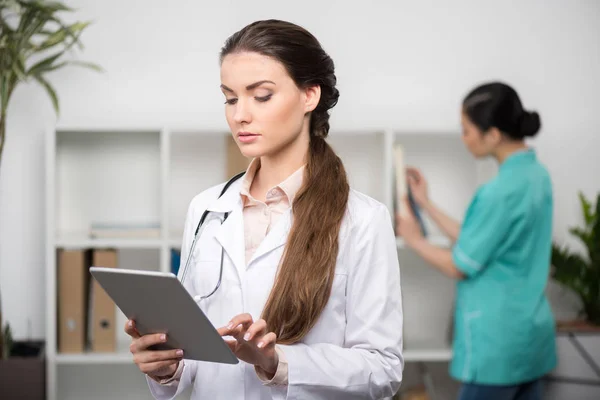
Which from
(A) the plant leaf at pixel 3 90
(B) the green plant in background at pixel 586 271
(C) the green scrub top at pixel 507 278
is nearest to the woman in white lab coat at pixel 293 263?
(C) the green scrub top at pixel 507 278

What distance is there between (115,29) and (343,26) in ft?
3.62

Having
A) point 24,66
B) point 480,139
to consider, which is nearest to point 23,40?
point 24,66

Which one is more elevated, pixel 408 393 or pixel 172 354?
pixel 172 354

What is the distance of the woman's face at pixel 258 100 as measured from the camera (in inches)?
55.9

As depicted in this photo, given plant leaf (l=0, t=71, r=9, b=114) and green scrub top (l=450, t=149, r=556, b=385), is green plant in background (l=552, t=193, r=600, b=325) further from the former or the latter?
plant leaf (l=0, t=71, r=9, b=114)

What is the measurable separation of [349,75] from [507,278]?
1470mm

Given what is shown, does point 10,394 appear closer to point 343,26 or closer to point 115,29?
point 115,29

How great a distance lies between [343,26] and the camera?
12.1ft

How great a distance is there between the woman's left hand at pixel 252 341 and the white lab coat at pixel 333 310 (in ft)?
0.20

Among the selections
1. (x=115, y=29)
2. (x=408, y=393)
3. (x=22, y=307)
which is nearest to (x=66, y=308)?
(x=22, y=307)

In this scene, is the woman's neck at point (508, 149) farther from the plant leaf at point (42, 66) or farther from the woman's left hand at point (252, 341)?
the plant leaf at point (42, 66)

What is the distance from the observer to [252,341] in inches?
48.4

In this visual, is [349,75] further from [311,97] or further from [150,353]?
[150,353]

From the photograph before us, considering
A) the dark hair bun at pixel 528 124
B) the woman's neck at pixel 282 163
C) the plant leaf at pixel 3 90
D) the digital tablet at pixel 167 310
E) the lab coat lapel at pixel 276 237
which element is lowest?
the digital tablet at pixel 167 310
